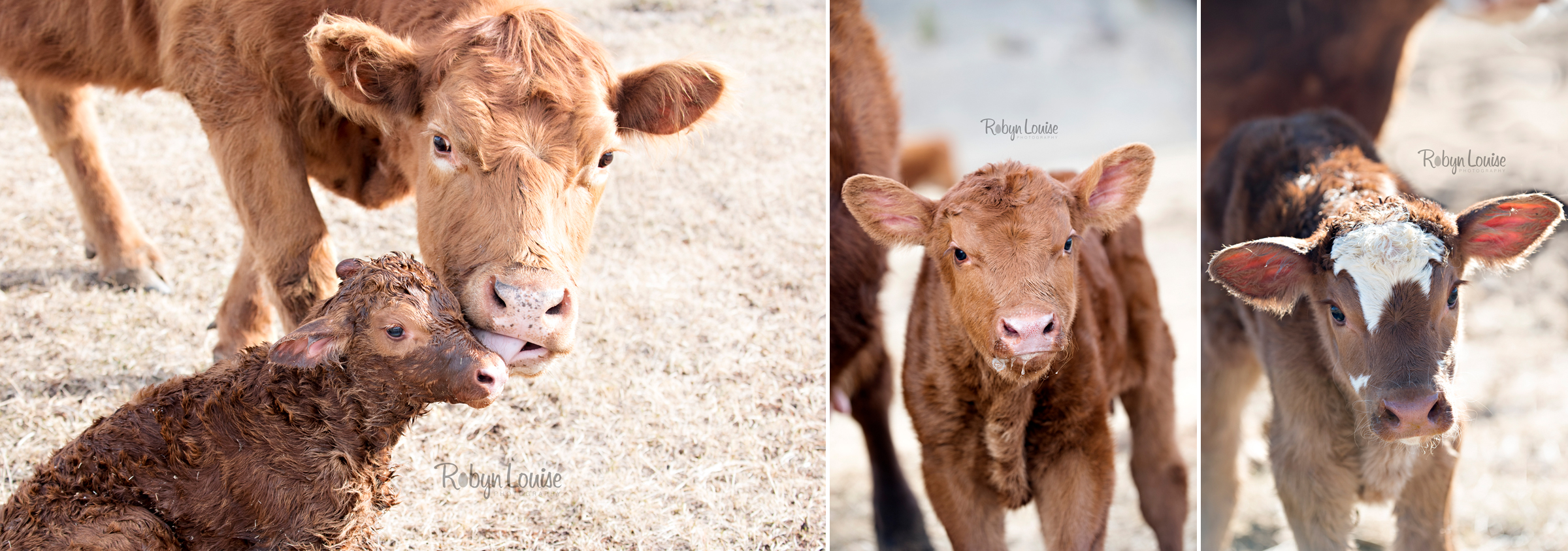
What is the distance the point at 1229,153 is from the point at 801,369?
7.71 feet

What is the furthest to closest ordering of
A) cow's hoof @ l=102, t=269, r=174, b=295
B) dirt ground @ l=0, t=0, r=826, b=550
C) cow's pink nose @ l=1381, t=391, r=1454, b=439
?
cow's hoof @ l=102, t=269, r=174, b=295 < dirt ground @ l=0, t=0, r=826, b=550 < cow's pink nose @ l=1381, t=391, r=1454, b=439

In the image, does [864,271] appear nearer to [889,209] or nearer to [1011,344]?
[889,209]

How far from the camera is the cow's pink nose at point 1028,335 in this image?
3195mm

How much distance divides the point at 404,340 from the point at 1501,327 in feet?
23.6

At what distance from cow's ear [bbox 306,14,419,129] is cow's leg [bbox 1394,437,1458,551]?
376 cm

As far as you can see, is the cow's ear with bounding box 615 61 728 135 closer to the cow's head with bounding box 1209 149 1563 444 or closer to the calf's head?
the calf's head

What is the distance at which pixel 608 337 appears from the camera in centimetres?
537

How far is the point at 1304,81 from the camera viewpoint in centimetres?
737

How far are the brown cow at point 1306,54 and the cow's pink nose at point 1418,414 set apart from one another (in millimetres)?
3939

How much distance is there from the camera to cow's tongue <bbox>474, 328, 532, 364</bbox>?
306 cm

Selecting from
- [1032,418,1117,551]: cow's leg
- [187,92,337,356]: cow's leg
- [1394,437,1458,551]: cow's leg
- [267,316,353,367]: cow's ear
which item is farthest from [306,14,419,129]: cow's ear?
[1394,437,1458,551]: cow's leg

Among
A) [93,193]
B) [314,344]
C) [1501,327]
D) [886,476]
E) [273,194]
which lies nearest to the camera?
[314,344]

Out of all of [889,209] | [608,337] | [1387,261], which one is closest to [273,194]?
[608,337]

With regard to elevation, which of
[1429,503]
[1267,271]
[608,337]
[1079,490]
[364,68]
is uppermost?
[364,68]
